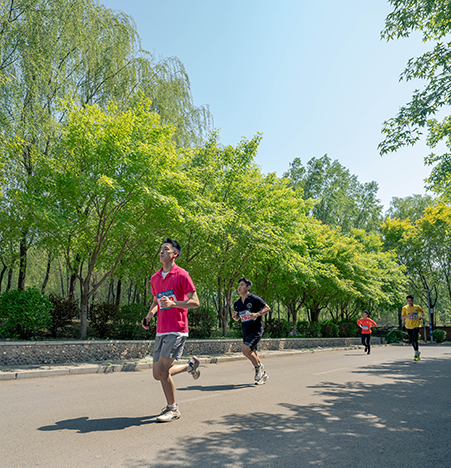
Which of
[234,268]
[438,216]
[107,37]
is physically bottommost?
[234,268]

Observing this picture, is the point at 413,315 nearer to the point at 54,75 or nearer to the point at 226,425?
the point at 226,425

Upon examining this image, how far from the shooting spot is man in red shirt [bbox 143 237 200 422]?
4.67 metres

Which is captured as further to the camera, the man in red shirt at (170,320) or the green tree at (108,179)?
the green tree at (108,179)

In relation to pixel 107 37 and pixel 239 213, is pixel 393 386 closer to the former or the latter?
pixel 239 213

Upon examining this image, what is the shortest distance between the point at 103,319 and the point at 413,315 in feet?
37.4

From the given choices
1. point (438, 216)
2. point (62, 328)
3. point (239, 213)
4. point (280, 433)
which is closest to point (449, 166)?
point (239, 213)

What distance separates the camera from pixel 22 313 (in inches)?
484

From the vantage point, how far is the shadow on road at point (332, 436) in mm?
3523

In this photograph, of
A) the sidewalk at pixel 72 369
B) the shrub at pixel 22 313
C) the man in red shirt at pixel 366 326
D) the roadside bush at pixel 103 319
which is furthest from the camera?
the man in red shirt at pixel 366 326

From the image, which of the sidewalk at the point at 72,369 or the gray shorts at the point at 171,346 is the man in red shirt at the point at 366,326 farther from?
the gray shorts at the point at 171,346

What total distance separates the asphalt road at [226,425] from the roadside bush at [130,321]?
6.71 m

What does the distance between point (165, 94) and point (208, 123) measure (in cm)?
365

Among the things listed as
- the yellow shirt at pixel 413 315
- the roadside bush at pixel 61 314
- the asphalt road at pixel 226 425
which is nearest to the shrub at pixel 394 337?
the yellow shirt at pixel 413 315

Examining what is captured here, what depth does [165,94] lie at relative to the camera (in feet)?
Result: 61.6
